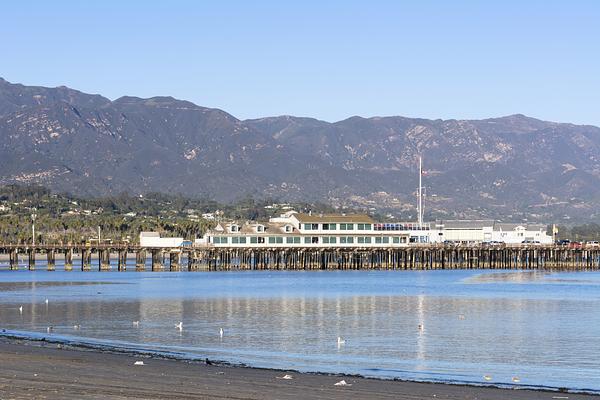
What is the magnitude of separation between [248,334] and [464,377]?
635 inches

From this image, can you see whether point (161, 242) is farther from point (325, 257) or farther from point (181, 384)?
point (181, 384)

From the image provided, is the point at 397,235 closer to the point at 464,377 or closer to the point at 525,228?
the point at 525,228

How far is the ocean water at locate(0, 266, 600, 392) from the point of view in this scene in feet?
124

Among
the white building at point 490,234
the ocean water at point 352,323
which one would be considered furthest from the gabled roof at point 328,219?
the white building at point 490,234

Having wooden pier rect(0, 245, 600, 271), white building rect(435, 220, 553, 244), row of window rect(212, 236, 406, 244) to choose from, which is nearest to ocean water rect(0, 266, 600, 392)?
row of window rect(212, 236, 406, 244)

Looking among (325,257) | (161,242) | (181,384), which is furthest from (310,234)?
(181,384)

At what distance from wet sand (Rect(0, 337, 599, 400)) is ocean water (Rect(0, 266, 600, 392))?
10.4ft

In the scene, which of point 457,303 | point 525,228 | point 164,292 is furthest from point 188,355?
point 525,228

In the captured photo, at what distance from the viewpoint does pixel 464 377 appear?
3403 centimetres

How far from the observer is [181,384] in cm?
2867

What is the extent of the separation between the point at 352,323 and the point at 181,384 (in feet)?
89.5

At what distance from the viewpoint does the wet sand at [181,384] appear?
26.6 metres

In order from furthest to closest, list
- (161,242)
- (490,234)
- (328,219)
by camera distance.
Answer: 1. (490,234)
2. (161,242)
3. (328,219)

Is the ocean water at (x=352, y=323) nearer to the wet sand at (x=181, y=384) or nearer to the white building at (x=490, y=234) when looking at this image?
the wet sand at (x=181, y=384)
